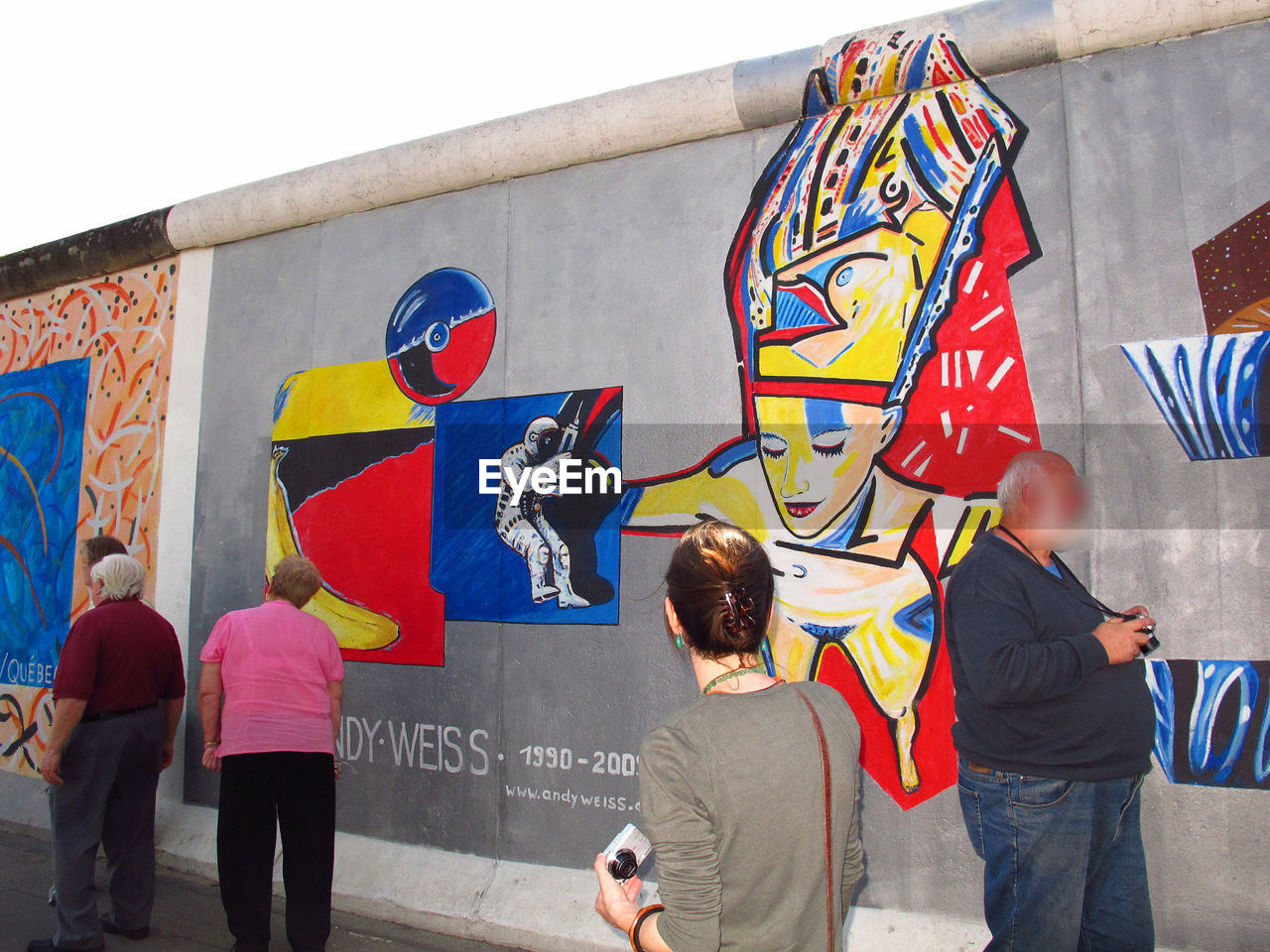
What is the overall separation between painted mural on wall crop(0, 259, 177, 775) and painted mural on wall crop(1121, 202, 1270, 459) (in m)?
5.69

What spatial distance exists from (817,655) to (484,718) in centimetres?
172

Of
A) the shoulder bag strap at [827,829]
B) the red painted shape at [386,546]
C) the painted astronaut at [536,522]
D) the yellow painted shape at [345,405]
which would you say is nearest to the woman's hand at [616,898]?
the shoulder bag strap at [827,829]

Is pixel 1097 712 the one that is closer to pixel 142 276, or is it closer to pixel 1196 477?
pixel 1196 477

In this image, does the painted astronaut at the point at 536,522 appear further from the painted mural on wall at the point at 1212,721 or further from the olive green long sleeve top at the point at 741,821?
the olive green long sleeve top at the point at 741,821

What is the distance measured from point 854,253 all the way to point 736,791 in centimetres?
285

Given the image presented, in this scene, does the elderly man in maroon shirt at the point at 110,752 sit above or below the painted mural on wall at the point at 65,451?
below

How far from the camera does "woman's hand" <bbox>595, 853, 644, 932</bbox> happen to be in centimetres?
157

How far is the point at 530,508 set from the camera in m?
4.44

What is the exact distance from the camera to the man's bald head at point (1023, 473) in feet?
8.66

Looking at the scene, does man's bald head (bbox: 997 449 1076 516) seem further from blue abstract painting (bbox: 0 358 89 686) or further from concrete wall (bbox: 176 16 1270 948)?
blue abstract painting (bbox: 0 358 89 686)

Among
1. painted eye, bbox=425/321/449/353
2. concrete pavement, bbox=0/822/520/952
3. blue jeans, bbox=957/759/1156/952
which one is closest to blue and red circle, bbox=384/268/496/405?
painted eye, bbox=425/321/449/353

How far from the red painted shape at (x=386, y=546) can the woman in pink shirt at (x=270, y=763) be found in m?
0.93

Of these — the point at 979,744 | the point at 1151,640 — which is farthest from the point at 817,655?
the point at 1151,640

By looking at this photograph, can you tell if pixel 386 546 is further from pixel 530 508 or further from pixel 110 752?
pixel 110 752
